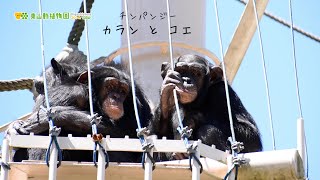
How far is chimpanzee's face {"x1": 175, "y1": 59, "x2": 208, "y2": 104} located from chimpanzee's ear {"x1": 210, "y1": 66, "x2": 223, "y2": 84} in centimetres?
6

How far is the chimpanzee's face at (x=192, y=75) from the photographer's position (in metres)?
6.43

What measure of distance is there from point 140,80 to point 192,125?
430mm

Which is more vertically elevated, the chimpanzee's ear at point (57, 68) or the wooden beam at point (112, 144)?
the chimpanzee's ear at point (57, 68)

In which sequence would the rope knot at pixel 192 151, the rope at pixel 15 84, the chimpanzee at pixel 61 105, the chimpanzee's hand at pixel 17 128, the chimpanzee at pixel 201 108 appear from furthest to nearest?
the rope at pixel 15 84 < the chimpanzee at pixel 201 108 < the chimpanzee at pixel 61 105 < the chimpanzee's hand at pixel 17 128 < the rope knot at pixel 192 151

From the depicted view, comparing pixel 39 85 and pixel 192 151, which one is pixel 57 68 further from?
pixel 192 151

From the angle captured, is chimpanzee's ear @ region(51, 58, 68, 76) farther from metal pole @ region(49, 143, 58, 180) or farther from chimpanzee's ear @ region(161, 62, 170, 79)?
metal pole @ region(49, 143, 58, 180)

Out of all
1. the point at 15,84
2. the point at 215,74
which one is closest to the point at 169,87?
the point at 215,74

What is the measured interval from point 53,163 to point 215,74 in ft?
9.08

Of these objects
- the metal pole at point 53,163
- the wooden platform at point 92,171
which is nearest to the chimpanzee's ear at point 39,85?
the wooden platform at point 92,171

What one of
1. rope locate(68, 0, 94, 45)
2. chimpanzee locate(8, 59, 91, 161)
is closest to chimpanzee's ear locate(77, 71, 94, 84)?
chimpanzee locate(8, 59, 91, 161)

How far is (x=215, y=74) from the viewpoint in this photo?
673 cm

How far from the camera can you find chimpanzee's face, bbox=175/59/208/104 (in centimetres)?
643

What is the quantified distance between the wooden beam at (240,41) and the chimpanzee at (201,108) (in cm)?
12

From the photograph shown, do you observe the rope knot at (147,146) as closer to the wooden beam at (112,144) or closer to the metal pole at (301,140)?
the wooden beam at (112,144)
